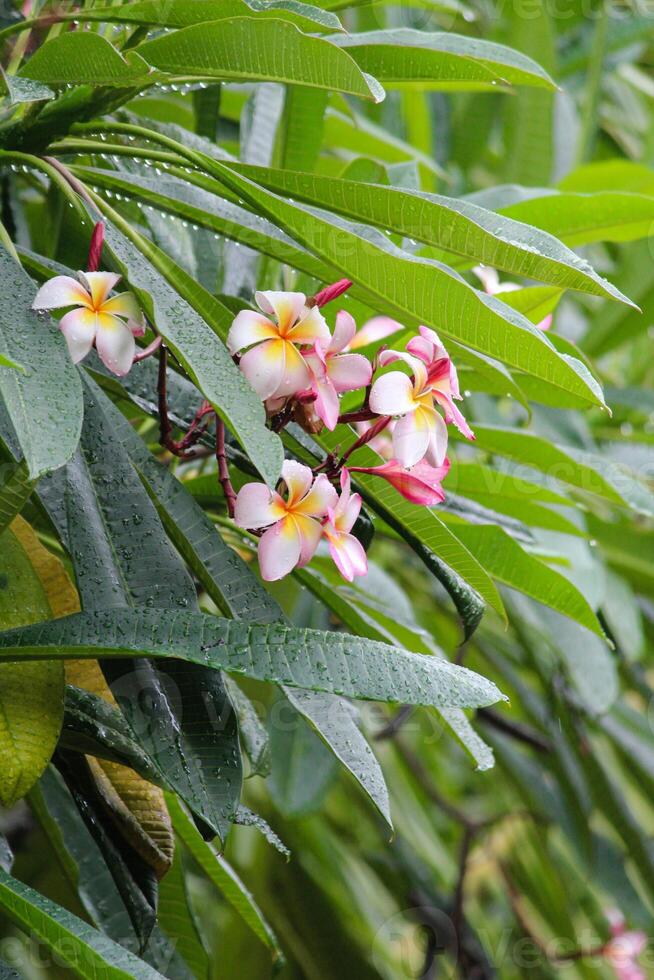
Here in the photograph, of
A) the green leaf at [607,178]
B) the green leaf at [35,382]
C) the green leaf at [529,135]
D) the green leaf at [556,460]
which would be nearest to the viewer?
the green leaf at [35,382]

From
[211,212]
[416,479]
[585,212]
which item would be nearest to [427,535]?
[416,479]

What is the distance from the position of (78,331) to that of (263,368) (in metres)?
0.09

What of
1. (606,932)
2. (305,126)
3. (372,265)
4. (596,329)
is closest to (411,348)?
(372,265)

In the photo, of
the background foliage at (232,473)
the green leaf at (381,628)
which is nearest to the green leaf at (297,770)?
the background foliage at (232,473)

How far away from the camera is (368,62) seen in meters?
0.67

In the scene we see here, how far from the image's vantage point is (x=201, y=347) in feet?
1.56

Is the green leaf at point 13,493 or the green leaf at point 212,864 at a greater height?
the green leaf at point 13,493

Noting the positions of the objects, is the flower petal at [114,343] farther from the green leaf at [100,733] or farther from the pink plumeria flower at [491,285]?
the pink plumeria flower at [491,285]

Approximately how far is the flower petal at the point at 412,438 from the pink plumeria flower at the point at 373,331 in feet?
0.83

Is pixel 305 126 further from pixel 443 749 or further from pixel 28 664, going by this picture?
pixel 443 749

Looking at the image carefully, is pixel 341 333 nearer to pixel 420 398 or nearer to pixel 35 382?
pixel 420 398

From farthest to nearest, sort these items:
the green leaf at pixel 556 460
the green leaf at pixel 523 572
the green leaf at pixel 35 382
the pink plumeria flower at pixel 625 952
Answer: the pink plumeria flower at pixel 625 952 → the green leaf at pixel 556 460 → the green leaf at pixel 523 572 → the green leaf at pixel 35 382

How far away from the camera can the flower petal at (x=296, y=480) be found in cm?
52

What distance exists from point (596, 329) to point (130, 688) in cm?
114
